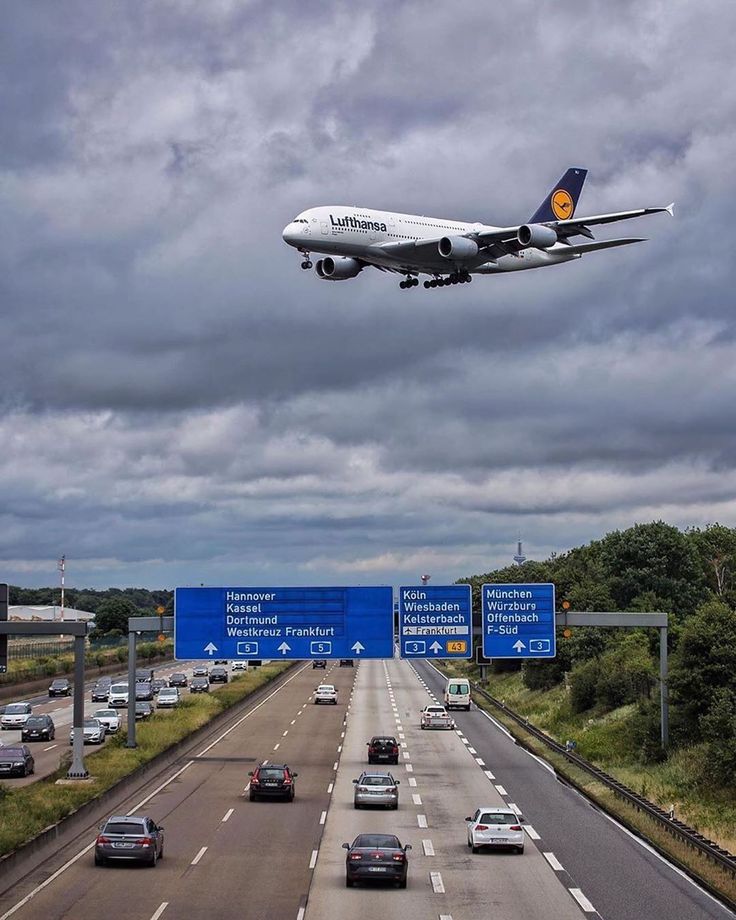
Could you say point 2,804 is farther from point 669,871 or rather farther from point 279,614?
point 669,871

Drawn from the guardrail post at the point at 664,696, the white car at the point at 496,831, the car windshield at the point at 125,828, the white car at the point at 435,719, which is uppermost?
the guardrail post at the point at 664,696

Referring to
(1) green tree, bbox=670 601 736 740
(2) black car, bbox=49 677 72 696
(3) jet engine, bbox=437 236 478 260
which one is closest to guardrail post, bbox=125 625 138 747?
(3) jet engine, bbox=437 236 478 260

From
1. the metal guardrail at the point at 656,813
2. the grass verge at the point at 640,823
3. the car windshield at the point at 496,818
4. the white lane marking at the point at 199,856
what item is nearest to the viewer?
the grass verge at the point at 640,823

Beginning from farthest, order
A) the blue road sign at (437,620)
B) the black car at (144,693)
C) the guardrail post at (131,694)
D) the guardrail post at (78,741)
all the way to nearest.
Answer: the black car at (144,693) → the guardrail post at (131,694) → the blue road sign at (437,620) → the guardrail post at (78,741)

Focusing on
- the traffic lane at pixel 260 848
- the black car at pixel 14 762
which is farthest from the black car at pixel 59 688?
the black car at pixel 14 762

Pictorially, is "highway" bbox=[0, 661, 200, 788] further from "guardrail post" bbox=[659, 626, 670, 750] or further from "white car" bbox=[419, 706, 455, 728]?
"guardrail post" bbox=[659, 626, 670, 750]

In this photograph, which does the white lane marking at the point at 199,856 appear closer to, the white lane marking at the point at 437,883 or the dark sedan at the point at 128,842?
the dark sedan at the point at 128,842

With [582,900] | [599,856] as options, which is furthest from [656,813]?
[582,900]
